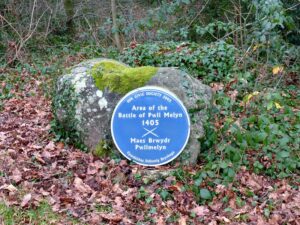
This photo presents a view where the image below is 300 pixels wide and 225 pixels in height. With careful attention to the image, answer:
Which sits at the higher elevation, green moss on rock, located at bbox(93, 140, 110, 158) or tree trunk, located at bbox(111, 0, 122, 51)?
tree trunk, located at bbox(111, 0, 122, 51)

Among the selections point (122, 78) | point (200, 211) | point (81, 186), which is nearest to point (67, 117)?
point (122, 78)

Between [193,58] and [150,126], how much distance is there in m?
3.77

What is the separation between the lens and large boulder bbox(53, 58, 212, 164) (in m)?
5.29

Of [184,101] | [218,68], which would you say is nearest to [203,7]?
[218,68]

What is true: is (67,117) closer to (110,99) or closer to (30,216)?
(110,99)

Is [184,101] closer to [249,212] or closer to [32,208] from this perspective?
[249,212]

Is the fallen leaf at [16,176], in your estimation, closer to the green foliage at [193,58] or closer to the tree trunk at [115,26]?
the green foliage at [193,58]

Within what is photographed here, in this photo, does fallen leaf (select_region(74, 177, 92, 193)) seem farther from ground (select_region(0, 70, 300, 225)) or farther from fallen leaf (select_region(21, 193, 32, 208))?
fallen leaf (select_region(21, 193, 32, 208))

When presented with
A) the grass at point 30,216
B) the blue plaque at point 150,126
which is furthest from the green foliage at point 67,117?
the grass at point 30,216

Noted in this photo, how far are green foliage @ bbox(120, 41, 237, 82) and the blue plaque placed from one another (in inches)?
129

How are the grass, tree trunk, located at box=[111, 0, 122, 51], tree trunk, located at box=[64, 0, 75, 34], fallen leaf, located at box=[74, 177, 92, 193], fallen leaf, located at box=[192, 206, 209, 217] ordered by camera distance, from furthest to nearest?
tree trunk, located at box=[64, 0, 75, 34]
tree trunk, located at box=[111, 0, 122, 51]
fallen leaf, located at box=[74, 177, 92, 193]
fallen leaf, located at box=[192, 206, 209, 217]
the grass

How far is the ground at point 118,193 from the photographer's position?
4.15 metres

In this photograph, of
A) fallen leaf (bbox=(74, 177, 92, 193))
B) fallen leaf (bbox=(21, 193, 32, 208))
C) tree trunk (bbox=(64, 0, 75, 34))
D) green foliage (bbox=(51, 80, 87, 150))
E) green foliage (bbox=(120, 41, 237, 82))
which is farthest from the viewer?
tree trunk (bbox=(64, 0, 75, 34))

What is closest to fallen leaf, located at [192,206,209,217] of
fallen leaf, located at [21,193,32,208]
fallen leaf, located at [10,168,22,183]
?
fallen leaf, located at [21,193,32,208]
